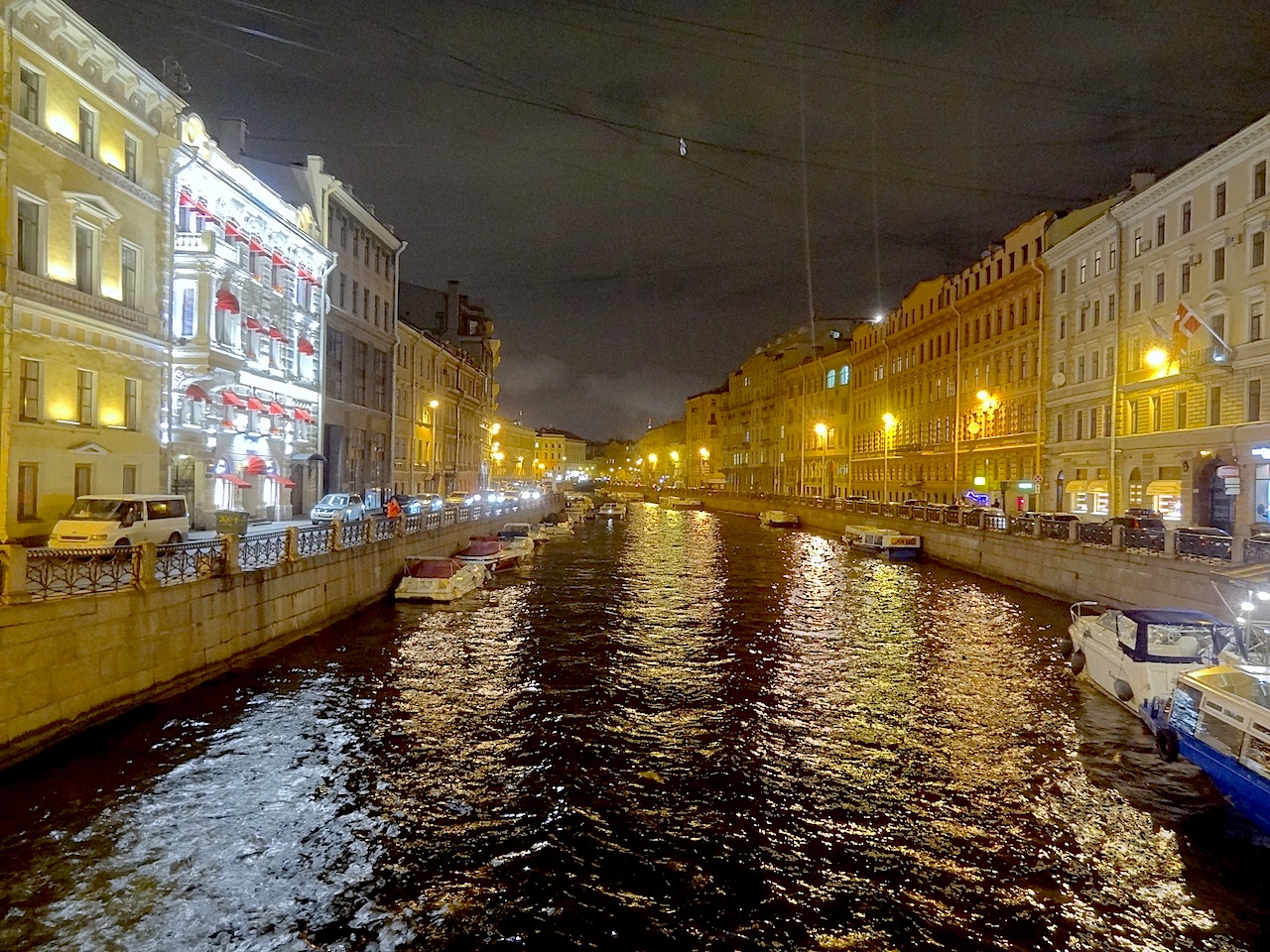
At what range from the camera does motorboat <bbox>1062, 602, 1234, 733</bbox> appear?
45.9 feet

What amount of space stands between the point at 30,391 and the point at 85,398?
1986mm

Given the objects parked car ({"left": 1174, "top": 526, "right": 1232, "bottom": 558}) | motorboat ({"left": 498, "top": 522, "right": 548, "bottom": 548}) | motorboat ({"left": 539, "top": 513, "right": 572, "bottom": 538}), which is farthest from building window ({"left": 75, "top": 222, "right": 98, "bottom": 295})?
motorboat ({"left": 539, "top": 513, "right": 572, "bottom": 538})

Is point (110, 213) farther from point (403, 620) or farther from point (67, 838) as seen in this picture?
point (67, 838)

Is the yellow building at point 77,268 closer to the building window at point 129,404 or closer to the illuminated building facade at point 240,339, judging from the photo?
the building window at point 129,404

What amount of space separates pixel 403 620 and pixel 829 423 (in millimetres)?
71438

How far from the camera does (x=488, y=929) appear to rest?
326 inches

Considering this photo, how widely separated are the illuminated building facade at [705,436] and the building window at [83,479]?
382 feet

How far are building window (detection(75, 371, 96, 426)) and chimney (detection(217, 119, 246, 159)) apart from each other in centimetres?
1940

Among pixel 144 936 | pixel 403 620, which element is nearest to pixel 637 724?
pixel 144 936

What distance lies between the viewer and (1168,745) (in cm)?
1333

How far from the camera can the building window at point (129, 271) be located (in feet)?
80.5

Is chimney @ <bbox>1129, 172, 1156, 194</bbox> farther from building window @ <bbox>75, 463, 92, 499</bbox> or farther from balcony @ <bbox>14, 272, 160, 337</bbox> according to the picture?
building window @ <bbox>75, 463, 92, 499</bbox>

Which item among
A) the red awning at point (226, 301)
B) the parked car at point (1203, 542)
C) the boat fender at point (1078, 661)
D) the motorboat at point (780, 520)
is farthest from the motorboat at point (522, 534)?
the parked car at point (1203, 542)

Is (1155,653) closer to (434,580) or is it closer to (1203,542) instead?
(1203,542)
